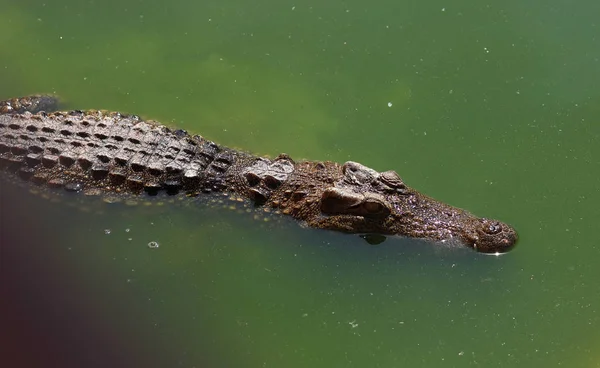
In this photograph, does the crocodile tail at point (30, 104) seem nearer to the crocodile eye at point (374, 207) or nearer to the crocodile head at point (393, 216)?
the crocodile head at point (393, 216)

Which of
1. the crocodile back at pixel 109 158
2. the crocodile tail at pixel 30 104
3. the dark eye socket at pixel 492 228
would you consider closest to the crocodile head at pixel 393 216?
the dark eye socket at pixel 492 228

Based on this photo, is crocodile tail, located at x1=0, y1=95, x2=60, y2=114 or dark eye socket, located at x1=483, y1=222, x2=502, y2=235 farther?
crocodile tail, located at x1=0, y1=95, x2=60, y2=114

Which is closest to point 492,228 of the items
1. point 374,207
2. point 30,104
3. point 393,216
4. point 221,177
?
point 393,216

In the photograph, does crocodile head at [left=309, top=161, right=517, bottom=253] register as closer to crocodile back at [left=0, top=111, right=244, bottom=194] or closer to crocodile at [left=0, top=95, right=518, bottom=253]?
crocodile at [left=0, top=95, right=518, bottom=253]

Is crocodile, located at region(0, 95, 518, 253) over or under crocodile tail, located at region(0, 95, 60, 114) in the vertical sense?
under

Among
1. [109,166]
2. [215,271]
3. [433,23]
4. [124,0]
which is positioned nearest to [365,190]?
[215,271]

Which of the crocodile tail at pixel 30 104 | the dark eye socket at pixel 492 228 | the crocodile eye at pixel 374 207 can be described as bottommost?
the crocodile eye at pixel 374 207

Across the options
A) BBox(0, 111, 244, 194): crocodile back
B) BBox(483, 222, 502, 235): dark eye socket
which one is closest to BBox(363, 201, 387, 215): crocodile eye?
BBox(483, 222, 502, 235): dark eye socket
